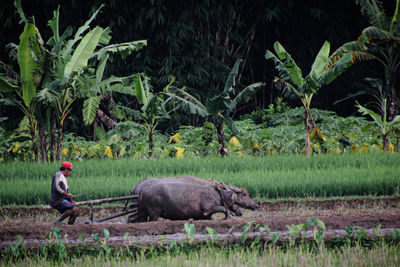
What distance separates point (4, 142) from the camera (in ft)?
33.6

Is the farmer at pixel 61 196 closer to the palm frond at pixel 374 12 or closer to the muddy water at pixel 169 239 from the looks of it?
the muddy water at pixel 169 239

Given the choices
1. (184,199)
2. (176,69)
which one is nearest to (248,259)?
(184,199)

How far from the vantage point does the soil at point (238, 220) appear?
4656mm

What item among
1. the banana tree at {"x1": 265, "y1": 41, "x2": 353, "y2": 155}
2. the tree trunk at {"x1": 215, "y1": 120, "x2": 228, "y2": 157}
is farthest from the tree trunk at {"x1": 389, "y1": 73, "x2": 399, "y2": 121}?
the tree trunk at {"x1": 215, "y1": 120, "x2": 228, "y2": 157}

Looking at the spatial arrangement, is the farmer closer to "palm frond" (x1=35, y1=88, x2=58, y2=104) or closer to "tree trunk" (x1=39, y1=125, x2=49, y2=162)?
"palm frond" (x1=35, y1=88, x2=58, y2=104)

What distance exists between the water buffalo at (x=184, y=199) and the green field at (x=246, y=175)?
1744 millimetres

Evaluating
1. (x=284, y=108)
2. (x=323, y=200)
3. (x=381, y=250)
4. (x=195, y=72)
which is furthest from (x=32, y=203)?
(x=284, y=108)

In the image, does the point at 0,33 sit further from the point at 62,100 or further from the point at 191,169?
the point at 191,169

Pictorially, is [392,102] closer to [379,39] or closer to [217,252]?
[379,39]

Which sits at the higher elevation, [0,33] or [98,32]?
[0,33]

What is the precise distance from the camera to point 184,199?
16.8 ft

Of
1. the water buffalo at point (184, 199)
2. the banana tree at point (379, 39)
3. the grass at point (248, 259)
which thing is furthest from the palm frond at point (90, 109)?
the grass at point (248, 259)

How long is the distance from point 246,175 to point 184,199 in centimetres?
255

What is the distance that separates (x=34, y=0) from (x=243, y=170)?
7.65 m
